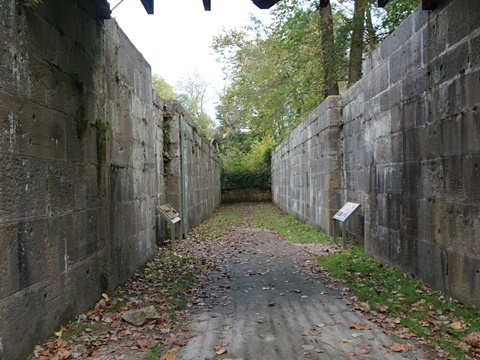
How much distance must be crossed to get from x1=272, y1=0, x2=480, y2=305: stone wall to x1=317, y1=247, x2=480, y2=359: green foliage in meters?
0.17

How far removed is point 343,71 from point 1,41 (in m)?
13.5

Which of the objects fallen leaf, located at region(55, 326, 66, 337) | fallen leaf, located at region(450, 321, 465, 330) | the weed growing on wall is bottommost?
fallen leaf, located at region(450, 321, 465, 330)

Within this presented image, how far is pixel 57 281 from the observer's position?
3.92m

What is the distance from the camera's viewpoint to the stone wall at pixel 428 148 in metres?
4.39

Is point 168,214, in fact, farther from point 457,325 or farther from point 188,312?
point 457,325

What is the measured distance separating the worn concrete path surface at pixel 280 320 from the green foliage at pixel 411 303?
261 millimetres

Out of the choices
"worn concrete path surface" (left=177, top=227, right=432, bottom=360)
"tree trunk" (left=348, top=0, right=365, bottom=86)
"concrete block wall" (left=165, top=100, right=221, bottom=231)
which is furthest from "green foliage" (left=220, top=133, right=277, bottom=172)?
"worn concrete path surface" (left=177, top=227, right=432, bottom=360)

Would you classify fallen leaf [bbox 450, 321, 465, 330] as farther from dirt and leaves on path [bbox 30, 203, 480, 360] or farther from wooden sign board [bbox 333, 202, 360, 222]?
wooden sign board [bbox 333, 202, 360, 222]

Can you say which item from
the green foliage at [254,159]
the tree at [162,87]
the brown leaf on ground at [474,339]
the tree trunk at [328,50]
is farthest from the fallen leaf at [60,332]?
the tree at [162,87]

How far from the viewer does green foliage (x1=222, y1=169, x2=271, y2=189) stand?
99.9 feet

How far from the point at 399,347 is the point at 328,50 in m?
12.0

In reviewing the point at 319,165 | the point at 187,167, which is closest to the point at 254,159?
the point at 187,167

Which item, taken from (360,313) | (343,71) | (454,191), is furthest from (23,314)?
(343,71)

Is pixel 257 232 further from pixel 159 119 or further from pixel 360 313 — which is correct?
pixel 360 313
